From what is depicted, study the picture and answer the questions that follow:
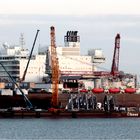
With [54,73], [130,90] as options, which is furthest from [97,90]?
[54,73]

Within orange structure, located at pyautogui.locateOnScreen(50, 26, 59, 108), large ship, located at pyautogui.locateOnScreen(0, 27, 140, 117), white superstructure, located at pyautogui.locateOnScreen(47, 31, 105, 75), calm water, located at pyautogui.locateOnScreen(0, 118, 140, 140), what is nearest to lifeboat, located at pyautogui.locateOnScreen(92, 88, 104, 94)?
large ship, located at pyautogui.locateOnScreen(0, 27, 140, 117)

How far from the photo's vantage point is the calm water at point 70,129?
101 metres

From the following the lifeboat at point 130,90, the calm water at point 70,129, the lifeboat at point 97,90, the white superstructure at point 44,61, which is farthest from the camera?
the white superstructure at point 44,61

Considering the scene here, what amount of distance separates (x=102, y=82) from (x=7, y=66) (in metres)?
16.2

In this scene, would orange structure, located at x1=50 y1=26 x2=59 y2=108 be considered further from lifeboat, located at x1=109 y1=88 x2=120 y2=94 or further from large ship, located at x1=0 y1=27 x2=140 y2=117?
lifeboat, located at x1=109 y1=88 x2=120 y2=94

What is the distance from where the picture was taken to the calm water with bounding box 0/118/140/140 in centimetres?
10094

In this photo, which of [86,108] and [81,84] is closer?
[86,108]

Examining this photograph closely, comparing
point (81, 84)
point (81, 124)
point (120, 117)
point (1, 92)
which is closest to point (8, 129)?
point (81, 124)

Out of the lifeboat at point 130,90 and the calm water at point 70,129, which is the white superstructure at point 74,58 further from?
the calm water at point 70,129

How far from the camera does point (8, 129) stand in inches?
4407

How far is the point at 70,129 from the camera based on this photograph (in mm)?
112000

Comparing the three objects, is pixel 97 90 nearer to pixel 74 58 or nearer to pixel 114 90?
pixel 114 90

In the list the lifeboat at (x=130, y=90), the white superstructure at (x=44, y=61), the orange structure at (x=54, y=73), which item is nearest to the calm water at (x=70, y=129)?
the orange structure at (x=54, y=73)

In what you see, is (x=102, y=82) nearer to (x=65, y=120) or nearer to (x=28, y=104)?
(x=28, y=104)
